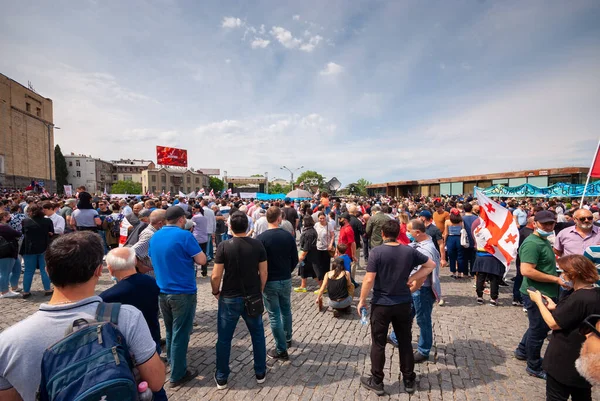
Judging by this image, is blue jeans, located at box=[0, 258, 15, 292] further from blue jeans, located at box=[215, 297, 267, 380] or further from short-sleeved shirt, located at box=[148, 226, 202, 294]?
blue jeans, located at box=[215, 297, 267, 380]

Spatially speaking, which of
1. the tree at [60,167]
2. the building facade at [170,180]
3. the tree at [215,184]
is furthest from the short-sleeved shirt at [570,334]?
the tree at [215,184]

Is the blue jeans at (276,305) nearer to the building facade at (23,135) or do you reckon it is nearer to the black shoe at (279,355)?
the black shoe at (279,355)

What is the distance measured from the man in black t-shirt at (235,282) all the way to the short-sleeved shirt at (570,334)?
2961 mm

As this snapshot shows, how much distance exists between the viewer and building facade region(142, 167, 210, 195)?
7475 centimetres

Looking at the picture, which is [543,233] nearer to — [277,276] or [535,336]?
[535,336]

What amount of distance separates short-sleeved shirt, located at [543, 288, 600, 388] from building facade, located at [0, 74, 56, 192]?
43.9 m

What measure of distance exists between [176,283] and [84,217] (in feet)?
20.3

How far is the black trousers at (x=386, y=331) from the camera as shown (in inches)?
125

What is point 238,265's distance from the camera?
3.27 meters

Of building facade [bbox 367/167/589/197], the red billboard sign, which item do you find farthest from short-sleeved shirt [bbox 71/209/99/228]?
the red billboard sign

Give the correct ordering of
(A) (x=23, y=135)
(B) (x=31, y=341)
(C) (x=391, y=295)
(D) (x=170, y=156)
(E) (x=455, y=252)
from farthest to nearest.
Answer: (D) (x=170, y=156)
(A) (x=23, y=135)
(E) (x=455, y=252)
(C) (x=391, y=295)
(B) (x=31, y=341)

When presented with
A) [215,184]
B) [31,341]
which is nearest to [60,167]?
[215,184]

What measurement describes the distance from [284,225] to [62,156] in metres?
84.0

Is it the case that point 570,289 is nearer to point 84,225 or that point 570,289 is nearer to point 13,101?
point 84,225
